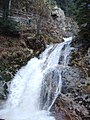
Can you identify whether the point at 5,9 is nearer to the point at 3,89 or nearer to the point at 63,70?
the point at 3,89

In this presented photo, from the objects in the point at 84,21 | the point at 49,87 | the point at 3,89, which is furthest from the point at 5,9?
the point at 49,87

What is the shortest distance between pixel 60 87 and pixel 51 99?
2.95ft

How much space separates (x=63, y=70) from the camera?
18250 millimetres

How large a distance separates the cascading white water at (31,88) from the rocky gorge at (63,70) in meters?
0.42

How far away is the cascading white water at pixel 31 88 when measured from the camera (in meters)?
16.2

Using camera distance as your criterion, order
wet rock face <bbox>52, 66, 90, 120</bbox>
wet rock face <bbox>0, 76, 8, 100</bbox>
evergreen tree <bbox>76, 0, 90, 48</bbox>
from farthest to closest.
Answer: evergreen tree <bbox>76, 0, 90, 48</bbox>, wet rock face <bbox>0, 76, 8, 100</bbox>, wet rock face <bbox>52, 66, 90, 120</bbox>

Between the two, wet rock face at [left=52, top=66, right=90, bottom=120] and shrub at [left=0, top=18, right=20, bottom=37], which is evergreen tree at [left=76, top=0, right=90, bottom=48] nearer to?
wet rock face at [left=52, top=66, right=90, bottom=120]

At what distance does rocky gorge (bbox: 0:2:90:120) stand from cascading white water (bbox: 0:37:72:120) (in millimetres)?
415

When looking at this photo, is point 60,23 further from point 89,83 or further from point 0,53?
point 89,83

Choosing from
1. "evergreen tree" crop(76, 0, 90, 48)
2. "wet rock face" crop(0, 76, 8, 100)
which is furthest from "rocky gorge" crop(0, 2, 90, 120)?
"evergreen tree" crop(76, 0, 90, 48)

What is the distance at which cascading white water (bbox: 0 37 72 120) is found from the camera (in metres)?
16.2

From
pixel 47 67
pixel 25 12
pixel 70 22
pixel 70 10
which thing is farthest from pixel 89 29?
pixel 70 10

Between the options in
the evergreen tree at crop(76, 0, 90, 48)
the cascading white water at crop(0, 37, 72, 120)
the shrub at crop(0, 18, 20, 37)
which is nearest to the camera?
the cascading white water at crop(0, 37, 72, 120)

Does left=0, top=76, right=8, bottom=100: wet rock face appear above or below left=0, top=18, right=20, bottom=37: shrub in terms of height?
below
